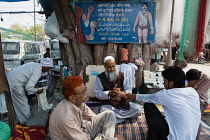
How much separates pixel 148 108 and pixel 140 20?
2.85m

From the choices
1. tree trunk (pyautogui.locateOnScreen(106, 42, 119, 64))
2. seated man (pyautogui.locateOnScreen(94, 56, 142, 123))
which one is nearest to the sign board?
tree trunk (pyautogui.locateOnScreen(106, 42, 119, 64))

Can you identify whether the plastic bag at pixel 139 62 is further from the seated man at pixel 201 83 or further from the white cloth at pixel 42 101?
the white cloth at pixel 42 101

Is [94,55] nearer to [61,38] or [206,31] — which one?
[61,38]

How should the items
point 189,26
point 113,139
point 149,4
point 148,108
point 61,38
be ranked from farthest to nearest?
point 61,38, point 149,4, point 189,26, point 148,108, point 113,139

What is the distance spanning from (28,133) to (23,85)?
1.59 m

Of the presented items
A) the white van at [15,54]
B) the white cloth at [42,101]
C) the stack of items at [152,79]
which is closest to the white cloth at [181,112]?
the stack of items at [152,79]

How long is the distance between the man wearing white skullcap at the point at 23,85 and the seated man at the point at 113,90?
1511 mm

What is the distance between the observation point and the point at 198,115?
2.12 meters

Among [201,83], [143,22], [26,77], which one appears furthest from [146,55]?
[26,77]

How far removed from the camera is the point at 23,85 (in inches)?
149

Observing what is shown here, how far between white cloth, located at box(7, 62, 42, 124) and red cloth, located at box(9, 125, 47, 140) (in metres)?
1.24

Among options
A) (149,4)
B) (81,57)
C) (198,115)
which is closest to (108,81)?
(81,57)

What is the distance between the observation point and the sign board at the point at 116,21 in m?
4.44

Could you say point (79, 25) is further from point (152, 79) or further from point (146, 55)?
point (152, 79)
